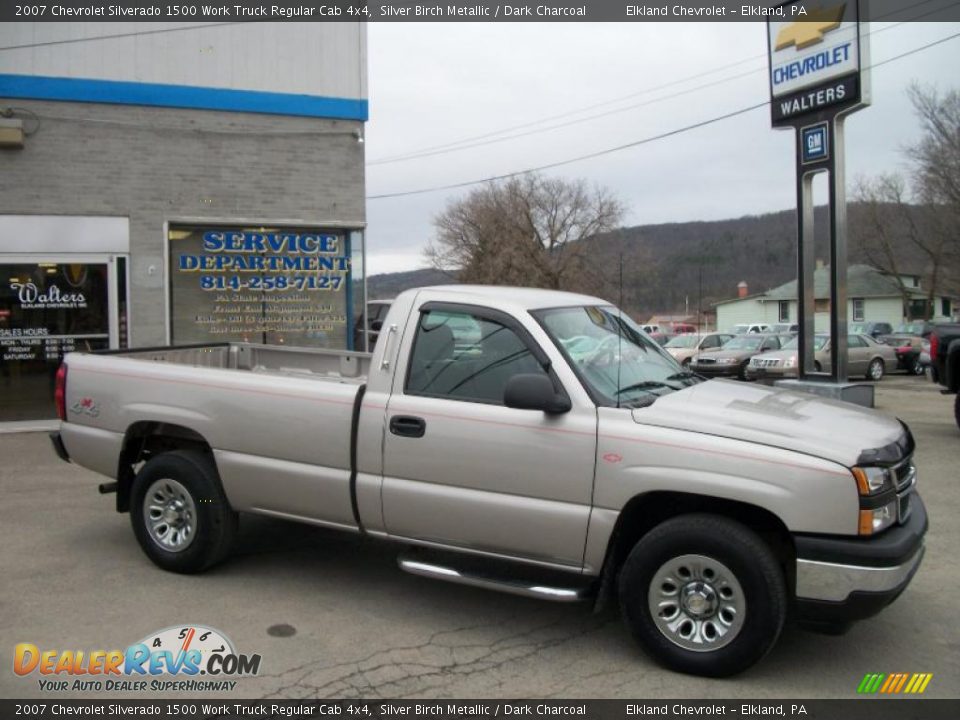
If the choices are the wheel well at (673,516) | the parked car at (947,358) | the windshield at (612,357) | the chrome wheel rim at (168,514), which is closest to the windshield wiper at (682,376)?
the windshield at (612,357)

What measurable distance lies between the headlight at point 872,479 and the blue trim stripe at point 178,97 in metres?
10.7

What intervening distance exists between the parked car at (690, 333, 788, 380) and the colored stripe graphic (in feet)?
57.5

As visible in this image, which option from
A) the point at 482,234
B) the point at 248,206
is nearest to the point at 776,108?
the point at 248,206

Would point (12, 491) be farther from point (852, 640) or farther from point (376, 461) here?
point (852, 640)

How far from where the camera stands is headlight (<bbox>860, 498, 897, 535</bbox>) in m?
3.73

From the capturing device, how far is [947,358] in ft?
36.8

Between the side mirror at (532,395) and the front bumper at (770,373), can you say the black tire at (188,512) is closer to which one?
the side mirror at (532,395)

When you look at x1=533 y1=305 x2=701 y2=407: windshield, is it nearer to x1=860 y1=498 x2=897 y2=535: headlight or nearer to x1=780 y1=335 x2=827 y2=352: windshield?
x1=860 y1=498 x2=897 y2=535: headlight

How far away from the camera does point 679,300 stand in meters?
Result: 5.98

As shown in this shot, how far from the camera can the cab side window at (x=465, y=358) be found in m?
4.55

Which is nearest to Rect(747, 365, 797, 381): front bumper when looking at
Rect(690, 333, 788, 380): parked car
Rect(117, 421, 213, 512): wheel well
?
Rect(690, 333, 788, 380): parked car

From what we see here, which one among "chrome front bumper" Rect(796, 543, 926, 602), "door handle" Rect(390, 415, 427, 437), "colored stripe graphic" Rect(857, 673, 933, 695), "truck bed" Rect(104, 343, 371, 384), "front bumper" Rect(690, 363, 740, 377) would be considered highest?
"truck bed" Rect(104, 343, 371, 384)

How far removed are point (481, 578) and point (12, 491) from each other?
5694 millimetres

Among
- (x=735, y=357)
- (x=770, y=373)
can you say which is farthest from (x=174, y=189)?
(x=735, y=357)
